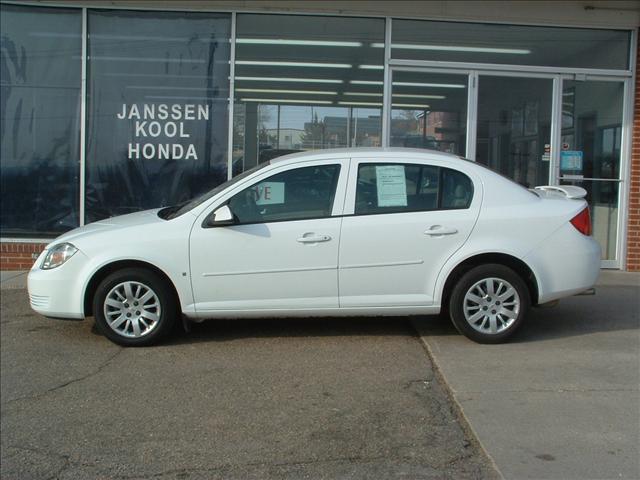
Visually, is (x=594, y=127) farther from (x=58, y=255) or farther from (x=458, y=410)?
(x=58, y=255)

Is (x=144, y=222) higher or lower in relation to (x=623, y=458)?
higher

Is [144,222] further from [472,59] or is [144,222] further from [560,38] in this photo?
[560,38]

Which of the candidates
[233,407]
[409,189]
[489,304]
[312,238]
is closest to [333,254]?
[312,238]

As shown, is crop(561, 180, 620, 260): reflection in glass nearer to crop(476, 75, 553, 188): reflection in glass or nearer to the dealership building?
the dealership building

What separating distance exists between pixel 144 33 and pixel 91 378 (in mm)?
5943

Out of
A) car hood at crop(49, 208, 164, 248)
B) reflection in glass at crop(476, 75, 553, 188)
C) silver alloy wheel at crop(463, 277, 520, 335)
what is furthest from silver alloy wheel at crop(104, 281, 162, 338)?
reflection in glass at crop(476, 75, 553, 188)

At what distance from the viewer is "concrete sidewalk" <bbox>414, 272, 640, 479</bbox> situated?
152 inches

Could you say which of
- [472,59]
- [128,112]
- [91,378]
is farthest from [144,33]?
[91,378]

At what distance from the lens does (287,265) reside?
19.0 feet

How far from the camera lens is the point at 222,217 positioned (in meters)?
5.76

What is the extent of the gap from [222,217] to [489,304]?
239cm

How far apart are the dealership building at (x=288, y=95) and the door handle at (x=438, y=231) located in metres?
4.21

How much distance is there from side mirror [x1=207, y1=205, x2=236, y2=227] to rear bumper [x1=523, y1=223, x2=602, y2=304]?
2.52 m

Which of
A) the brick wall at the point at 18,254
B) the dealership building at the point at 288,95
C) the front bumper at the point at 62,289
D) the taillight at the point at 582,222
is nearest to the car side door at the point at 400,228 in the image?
the taillight at the point at 582,222
